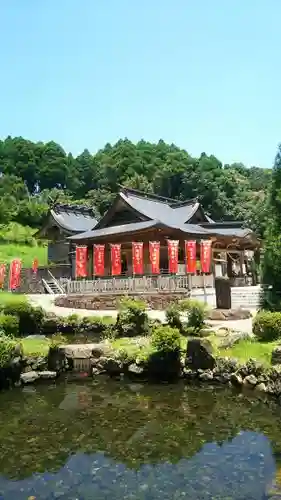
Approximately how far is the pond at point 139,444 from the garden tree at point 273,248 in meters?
8.71

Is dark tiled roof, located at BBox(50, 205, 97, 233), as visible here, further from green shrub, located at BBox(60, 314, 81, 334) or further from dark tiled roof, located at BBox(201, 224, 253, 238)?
green shrub, located at BBox(60, 314, 81, 334)

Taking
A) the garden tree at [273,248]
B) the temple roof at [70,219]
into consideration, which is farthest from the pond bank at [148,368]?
the temple roof at [70,219]

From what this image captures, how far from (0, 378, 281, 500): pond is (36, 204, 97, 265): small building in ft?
85.9

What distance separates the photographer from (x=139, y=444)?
307 inches

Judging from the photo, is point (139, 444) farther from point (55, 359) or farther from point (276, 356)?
point (55, 359)

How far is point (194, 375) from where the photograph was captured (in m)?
11.6

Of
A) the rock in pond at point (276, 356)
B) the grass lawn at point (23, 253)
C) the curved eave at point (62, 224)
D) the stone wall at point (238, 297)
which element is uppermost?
the curved eave at point (62, 224)

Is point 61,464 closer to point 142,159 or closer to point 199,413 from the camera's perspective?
point 199,413

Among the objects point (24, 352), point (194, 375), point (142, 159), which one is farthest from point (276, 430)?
point (142, 159)

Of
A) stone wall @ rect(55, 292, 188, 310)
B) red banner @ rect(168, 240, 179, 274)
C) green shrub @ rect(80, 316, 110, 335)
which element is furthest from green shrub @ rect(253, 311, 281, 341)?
red banner @ rect(168, 240, 179, 274)

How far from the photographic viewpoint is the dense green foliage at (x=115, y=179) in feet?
204

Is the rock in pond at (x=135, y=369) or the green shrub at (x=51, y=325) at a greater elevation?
the green shrub at (x=51, y=325)

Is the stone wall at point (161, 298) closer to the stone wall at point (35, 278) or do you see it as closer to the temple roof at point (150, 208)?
the stone wall at point (35, 278)

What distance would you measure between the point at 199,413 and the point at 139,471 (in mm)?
2830
